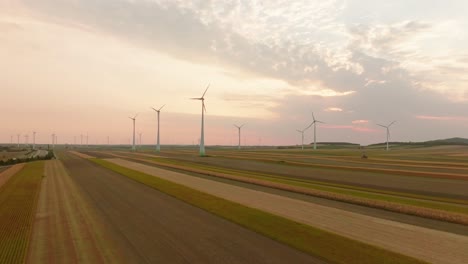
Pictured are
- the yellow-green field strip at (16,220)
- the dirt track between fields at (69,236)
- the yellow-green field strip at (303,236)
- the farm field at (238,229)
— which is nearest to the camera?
the dirt track between fields at (69,236)

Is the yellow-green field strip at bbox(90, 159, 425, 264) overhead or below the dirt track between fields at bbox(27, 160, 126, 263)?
below

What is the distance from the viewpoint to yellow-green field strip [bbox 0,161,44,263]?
53.0 feet

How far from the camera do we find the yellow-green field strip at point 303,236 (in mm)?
15695

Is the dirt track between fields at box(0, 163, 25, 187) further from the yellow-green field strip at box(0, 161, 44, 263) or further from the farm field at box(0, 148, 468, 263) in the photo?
the farm field at box(0, 148, 468, 263)

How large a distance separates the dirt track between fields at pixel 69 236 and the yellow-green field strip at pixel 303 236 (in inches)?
321

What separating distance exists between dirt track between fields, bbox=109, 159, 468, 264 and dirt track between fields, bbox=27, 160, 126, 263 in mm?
12198

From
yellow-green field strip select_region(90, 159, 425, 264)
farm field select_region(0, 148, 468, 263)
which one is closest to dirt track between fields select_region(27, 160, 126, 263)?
farm field select_region(0, 148, 468, 263)

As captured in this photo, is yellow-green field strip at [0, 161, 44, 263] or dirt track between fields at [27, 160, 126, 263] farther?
yellow-green field strip at [0, 161, 44, 263]

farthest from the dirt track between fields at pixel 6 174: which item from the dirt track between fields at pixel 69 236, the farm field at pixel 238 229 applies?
the dirt track between fields at pixel 69 236

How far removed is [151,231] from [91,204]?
11190 millimetres

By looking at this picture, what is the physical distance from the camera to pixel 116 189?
38375mm

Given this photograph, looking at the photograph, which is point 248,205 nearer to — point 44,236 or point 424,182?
point 44,236

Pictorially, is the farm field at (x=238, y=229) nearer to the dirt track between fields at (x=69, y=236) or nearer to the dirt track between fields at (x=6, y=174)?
the dirt track between fields at (x=69, y=236)

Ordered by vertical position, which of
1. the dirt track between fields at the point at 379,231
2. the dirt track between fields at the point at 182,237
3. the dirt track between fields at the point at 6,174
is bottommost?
the dirt track between fields at the point at 379,231
